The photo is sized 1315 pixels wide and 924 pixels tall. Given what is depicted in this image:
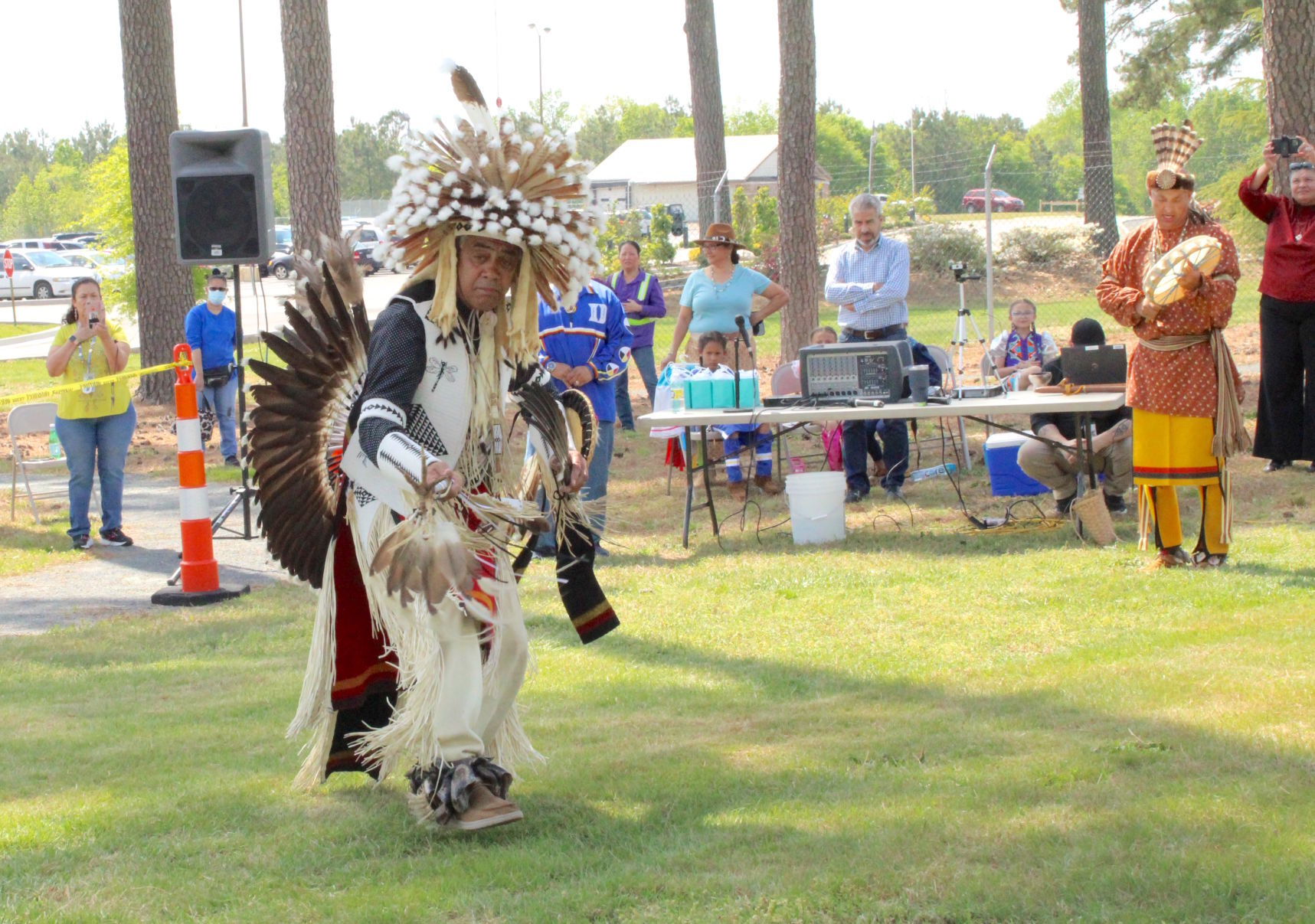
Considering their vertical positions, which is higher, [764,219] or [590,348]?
[764,219]

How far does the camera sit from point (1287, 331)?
949 centimetres

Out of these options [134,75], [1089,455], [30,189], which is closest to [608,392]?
[1089,455]

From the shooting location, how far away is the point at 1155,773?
421 centimetres

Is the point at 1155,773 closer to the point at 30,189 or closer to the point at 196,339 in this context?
the point at 196,339

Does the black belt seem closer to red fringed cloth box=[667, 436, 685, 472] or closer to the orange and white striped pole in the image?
red fringed cloth box=[667, 436, 685, 472]

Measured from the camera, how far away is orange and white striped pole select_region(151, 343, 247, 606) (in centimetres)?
821

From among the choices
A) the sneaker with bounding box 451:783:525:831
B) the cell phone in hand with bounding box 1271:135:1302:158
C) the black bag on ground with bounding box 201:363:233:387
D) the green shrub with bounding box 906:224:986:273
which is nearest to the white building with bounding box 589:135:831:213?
the green shrub with bounding box 906:224:986:273

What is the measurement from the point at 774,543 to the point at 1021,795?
5047 mm

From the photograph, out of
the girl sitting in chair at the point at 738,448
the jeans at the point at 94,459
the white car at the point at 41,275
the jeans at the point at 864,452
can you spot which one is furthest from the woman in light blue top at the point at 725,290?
the white car at the point at 41,275

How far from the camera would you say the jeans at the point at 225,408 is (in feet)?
44.3

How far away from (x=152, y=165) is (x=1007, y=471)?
11180mm

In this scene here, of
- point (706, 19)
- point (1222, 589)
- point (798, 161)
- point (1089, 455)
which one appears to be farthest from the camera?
point (706, 19)

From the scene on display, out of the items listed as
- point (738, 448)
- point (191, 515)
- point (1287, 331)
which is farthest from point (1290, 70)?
point (191, 515)

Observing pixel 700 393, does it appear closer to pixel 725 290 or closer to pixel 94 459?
pixel 725 290
